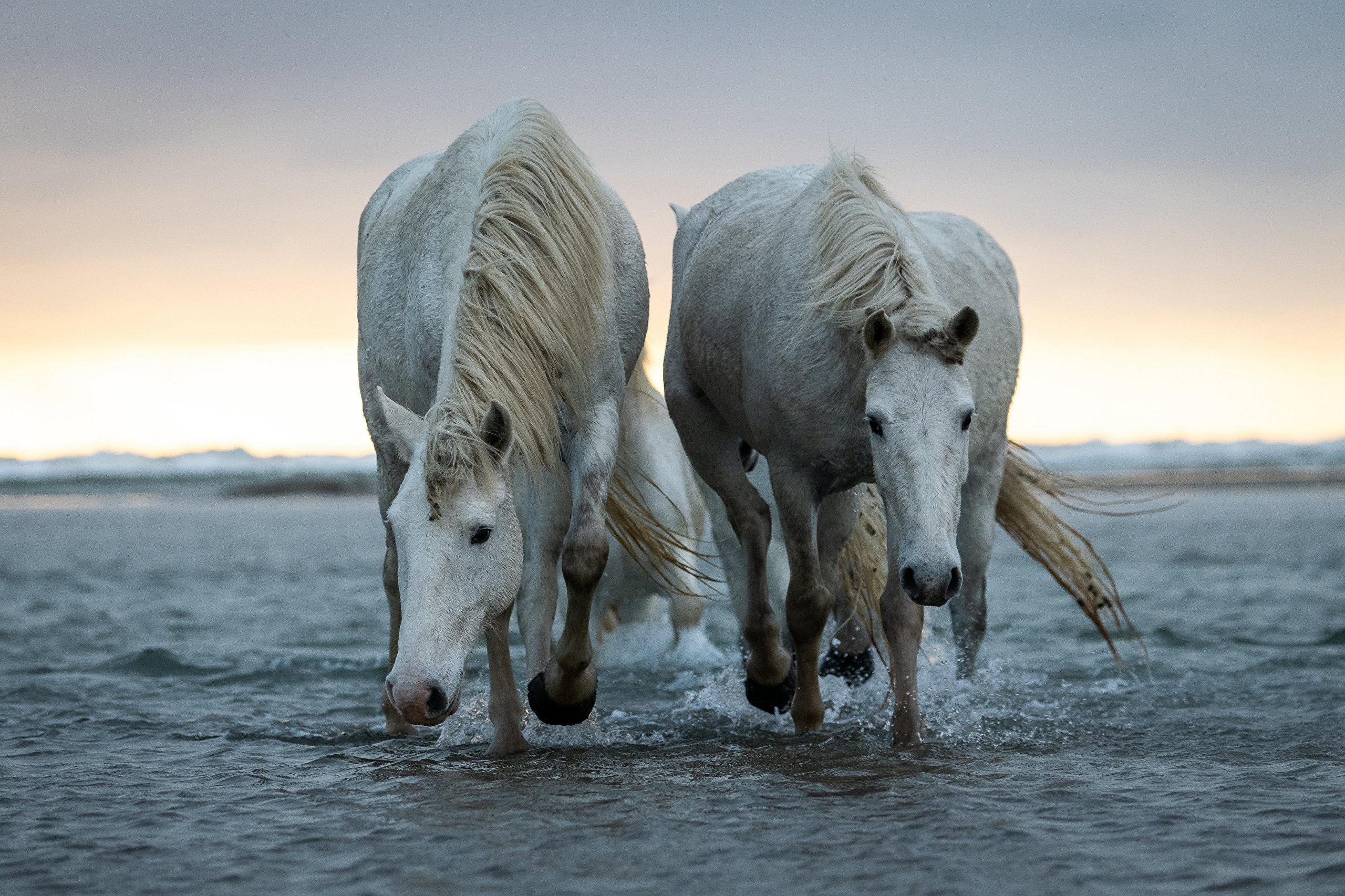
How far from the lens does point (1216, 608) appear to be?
352 inches

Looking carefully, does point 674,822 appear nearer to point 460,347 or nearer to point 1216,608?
point 460,347

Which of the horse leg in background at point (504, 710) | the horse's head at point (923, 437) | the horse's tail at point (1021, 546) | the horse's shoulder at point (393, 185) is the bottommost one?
the horse leg in background at point (504, 710)

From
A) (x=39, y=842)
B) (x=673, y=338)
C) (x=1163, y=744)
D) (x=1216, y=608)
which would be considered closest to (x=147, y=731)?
(x=39, y=842)

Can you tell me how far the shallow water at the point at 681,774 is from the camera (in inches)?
117

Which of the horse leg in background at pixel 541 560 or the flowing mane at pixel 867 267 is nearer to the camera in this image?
the flowing mane at pixel 867 267

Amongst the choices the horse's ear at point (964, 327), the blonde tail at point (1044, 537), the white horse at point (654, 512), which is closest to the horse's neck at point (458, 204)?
the horse's ear at point (964, 327)

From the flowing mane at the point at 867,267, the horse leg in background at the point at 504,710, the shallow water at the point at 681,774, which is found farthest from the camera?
the horse leg in background at the point at 504,710

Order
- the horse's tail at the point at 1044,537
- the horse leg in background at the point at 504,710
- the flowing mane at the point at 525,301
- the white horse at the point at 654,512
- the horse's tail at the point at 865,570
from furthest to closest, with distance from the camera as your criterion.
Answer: the white horse at the point at 654,512 → the horse's tail at the point at 1044,537 → the horse's tail at the point at 865,570 → the horse leg in background at the point at 504,710 → the flowing mane at the point at 525,301

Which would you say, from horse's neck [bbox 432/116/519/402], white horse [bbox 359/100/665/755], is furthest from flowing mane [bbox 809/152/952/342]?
horse's neck [bbox 432/116/519/402]

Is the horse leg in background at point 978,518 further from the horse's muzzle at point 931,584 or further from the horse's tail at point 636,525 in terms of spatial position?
the horse's muzzle at point 931,584

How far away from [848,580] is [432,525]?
271cm

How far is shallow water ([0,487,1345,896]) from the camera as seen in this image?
297 centimetres

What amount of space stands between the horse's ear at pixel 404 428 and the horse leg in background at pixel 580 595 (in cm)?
60

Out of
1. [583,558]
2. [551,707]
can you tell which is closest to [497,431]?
[583,558]
